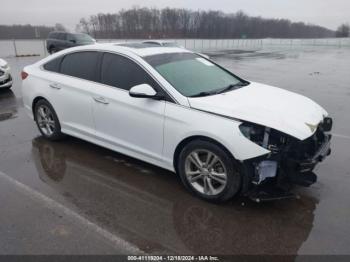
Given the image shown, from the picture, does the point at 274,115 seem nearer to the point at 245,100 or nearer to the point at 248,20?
the point at 245,100

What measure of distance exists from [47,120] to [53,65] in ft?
2.98

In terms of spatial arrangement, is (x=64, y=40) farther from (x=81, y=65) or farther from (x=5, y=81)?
(x=81, y=65)

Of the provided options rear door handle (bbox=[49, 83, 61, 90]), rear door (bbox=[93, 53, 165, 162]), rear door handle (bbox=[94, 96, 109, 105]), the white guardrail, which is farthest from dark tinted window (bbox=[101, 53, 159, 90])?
the white guardrail

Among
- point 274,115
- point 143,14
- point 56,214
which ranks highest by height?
point 143,14

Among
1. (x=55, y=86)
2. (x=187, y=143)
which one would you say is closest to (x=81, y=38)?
(x=55, y=86)

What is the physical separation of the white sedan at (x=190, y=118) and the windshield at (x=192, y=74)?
16 mm

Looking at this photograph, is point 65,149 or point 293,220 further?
point 65,149

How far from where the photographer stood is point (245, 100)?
12.2 feet

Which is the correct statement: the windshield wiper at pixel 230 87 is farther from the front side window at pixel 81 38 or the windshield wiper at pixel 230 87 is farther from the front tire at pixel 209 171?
the front side window at pixel 81 38

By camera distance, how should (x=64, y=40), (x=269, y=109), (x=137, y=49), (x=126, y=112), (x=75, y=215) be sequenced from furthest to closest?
(x=64, y=40) < (x=137, y=49) < (x=126, y=112) < (x=269, y=109) < (x=75, y=215)

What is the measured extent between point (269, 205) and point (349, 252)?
923mm

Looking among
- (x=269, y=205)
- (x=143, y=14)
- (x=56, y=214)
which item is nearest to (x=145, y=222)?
(x=56, y=214)

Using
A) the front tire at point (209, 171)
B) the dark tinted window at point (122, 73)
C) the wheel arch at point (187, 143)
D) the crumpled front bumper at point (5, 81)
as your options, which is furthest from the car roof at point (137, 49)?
the crumpled front bumper at point (5, 81)

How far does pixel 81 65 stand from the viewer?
4.76 metres
